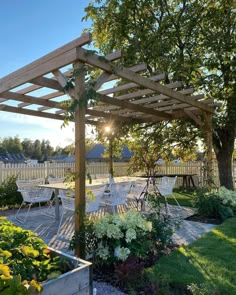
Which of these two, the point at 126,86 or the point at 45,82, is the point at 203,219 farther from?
the point at 45,82

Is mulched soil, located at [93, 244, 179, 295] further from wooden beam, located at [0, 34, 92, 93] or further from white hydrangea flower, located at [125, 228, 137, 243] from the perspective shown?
wooden beam, located at [0, 34, 92, 93]

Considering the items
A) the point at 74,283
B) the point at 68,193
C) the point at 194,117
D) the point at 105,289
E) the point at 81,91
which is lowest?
the point at 105,289

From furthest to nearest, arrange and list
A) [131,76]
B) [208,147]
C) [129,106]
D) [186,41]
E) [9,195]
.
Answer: [186,41]
[9,195]
[208,147]
[129,106]
[131,76]

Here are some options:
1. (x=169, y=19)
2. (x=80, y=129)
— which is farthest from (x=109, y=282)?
(x=169, y=19)

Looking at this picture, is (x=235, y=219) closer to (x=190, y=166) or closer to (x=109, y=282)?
(x=109, y=282)

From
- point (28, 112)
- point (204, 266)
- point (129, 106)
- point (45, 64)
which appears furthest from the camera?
point (28, 112)

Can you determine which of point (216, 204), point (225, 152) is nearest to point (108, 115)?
point (216, 204)

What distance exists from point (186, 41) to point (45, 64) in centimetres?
618

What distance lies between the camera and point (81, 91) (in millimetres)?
3240

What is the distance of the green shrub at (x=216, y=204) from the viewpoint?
545 centimetres

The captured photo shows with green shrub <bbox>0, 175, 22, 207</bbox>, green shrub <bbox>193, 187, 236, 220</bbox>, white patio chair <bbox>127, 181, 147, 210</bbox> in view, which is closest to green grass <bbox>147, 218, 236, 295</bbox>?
green shrub <bbox>193, 187, 236, 220</bbox>

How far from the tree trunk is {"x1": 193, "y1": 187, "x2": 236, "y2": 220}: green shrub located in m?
3.22

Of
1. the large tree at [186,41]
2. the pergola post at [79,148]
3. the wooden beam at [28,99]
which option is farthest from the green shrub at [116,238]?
the large tree at [186,41]

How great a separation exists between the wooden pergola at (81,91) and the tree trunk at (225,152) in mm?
1916
